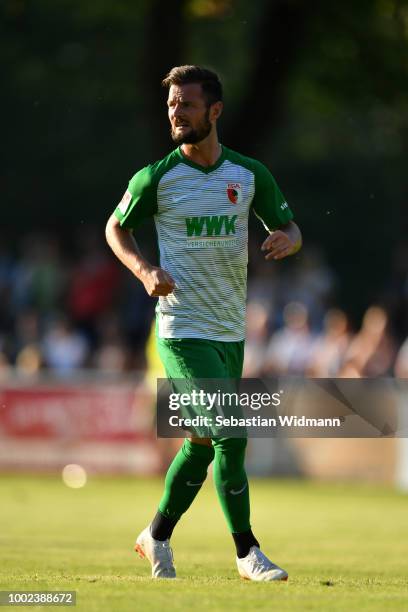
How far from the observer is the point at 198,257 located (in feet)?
27.0

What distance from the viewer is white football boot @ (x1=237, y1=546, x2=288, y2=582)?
8016 mm

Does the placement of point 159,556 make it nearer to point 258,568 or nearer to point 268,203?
point 258,568

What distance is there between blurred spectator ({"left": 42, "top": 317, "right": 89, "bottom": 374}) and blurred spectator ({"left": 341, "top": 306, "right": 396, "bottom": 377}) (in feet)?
15.9

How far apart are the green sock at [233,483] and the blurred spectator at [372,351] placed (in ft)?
30.3

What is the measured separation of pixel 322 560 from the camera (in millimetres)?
10078

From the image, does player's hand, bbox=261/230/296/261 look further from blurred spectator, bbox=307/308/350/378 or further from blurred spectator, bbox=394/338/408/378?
blurred spectator, bbox=307/308/350/378

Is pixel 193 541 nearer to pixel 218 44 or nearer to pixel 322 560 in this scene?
pixel 322 560

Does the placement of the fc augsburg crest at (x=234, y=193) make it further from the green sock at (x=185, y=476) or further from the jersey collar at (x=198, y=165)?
the green sock at (x=185, y=476)

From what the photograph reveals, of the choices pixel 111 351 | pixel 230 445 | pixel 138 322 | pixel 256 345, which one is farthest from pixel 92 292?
Answer: pixel 230 445

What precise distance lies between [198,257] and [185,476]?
3.94 ft

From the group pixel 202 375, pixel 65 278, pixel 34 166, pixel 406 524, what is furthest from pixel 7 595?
pixel 34 166

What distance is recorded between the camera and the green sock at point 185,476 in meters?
8.29

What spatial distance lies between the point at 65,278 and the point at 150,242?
1036 cm

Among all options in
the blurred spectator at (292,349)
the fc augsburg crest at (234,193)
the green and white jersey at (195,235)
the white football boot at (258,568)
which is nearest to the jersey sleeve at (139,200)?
the green and white jersey at (195,235)
